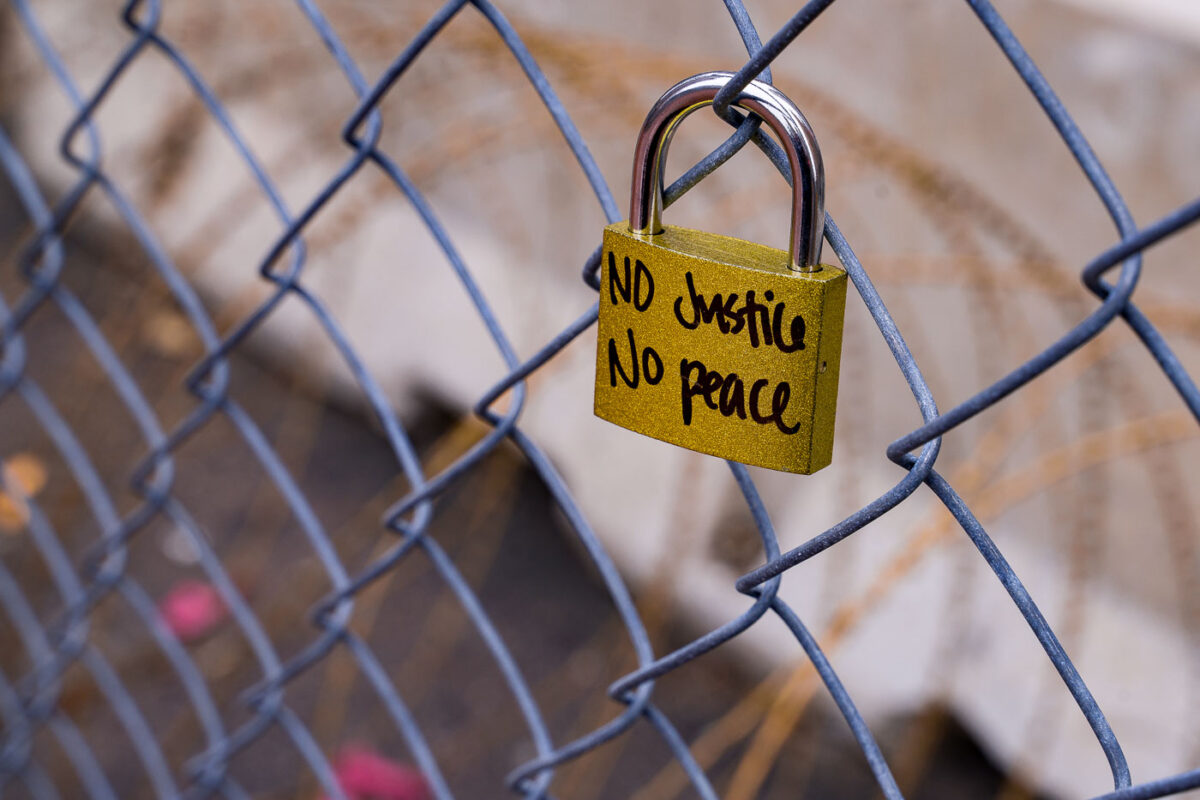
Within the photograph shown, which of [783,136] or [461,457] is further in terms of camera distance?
[461,457]

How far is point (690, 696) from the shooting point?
1805 mm

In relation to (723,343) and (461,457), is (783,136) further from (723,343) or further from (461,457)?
(461,457)

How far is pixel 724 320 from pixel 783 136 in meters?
0.06

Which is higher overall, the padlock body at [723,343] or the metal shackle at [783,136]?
the metal shackle at [783,136]

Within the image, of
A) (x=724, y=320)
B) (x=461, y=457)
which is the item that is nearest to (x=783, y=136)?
(x=724, y=320)

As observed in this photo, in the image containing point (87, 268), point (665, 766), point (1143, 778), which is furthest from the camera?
point (87, 268)

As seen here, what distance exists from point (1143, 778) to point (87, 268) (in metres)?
2.62

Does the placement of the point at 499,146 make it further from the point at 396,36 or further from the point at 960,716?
the point at 960,716

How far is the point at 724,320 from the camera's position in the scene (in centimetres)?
36

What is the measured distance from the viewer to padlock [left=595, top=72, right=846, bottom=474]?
333 mm

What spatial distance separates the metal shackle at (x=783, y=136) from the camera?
1.05ft

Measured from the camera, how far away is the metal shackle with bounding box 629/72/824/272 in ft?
1.05

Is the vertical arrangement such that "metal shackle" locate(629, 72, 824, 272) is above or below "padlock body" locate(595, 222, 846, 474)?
above

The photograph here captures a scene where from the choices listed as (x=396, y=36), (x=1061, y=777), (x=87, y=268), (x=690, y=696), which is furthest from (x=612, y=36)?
(x=87, y=268)
